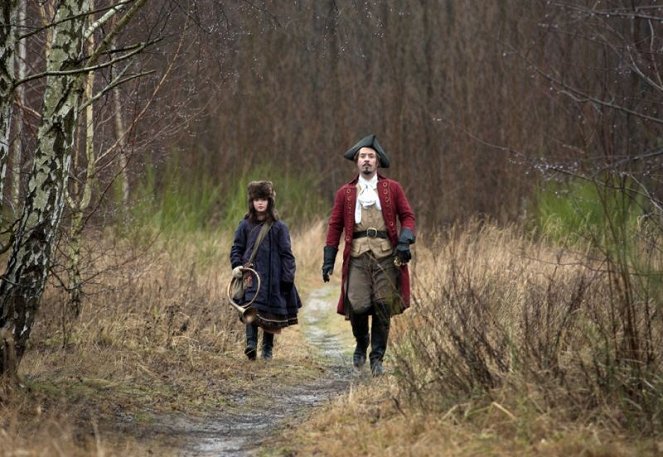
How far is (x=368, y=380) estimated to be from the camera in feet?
27.6

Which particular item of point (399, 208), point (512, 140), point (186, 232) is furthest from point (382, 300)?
point (512, 140)

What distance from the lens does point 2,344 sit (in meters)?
7.03

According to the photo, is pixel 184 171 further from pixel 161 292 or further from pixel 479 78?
pixel 161 292

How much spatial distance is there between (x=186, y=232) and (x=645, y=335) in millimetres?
11861

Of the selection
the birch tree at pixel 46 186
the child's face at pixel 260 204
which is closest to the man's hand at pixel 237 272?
the child's face at pixel 260 204

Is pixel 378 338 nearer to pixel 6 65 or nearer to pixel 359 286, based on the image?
Result: pixel 359 286

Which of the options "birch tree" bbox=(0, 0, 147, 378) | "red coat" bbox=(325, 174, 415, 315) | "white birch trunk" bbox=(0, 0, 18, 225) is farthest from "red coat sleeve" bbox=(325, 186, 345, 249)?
"white birch trunk" bbox=(0, 0, 18, 225)

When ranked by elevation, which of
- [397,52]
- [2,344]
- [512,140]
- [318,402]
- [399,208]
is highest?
[397,52]

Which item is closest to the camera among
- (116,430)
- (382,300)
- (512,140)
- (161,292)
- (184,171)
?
(116,430)

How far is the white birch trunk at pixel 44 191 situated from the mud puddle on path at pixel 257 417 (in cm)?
119

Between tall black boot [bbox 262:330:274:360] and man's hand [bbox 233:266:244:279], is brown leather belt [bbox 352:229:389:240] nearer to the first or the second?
man's hand [bbox 233:266:244:279]

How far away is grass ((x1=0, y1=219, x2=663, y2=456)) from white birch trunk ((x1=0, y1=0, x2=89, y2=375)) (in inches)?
20.8

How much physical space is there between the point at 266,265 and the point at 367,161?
157 centimetres

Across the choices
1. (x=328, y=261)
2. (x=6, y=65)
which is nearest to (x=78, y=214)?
(x=328, y=261)
